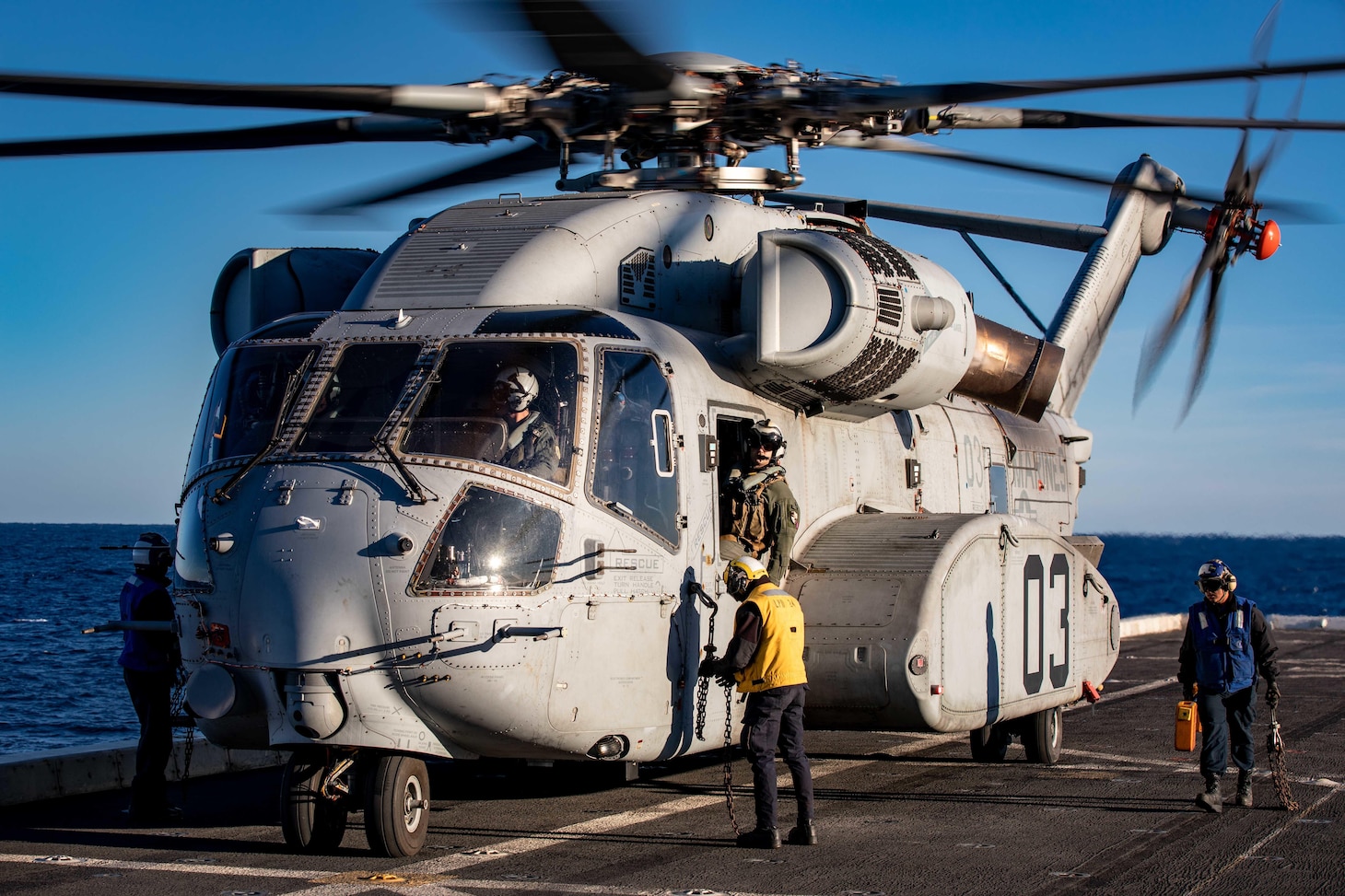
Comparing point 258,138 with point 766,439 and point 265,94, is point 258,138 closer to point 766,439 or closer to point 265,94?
point 265,94

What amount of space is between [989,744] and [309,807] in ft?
20.2

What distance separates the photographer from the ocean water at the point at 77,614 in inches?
939

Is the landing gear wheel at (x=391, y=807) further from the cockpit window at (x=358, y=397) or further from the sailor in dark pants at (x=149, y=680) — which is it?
the sailor in dark pants at (x=149, y=680)

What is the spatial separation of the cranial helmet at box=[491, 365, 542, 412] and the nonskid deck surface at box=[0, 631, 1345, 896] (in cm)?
247

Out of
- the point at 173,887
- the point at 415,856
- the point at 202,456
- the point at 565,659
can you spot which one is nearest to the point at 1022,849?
the point at 565,659

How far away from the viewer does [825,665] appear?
9352mm

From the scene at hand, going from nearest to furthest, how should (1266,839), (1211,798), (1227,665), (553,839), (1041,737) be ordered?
(553,839) < (1266,839) < (1211,798) < (1227,665) < (1041,737)

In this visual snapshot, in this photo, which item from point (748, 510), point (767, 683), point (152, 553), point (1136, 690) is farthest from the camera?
point (1136, 690)

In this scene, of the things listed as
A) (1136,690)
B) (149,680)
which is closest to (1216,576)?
(149,680)

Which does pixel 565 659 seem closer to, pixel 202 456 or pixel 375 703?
pixel 375 703

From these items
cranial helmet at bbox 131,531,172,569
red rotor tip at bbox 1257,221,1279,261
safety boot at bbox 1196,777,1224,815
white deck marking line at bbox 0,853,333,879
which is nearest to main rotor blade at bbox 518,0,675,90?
white deck marking line at bbox 0,853,333,879

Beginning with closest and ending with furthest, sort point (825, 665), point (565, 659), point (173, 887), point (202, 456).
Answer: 1. point (173, 887)
2. point (565, 659)
3. point (202, 456)
4. point (825, 665)

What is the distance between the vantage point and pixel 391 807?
780cm

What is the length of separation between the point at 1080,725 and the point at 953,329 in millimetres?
5905
